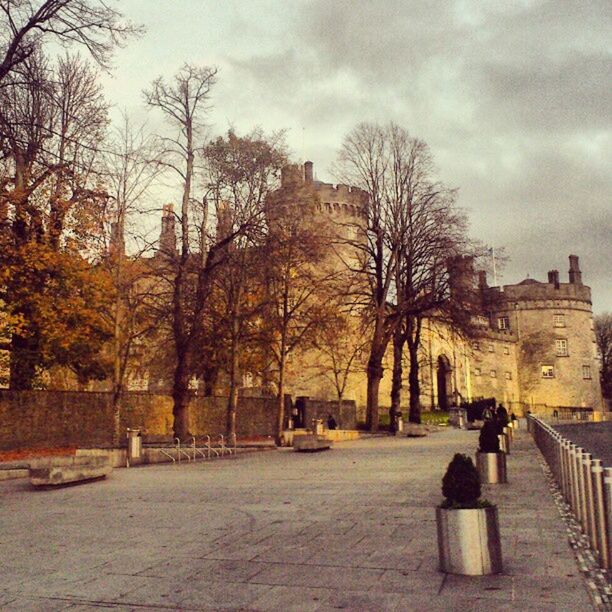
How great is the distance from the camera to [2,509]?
10.9 metres

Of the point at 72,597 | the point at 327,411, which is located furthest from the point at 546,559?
the point at 327,411

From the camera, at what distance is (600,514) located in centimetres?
606

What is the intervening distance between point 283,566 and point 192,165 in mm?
20733

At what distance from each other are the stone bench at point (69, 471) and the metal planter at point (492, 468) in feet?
26.7

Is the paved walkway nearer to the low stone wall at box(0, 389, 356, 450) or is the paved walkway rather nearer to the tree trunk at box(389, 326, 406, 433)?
the low stone wall at box(0, 389, 356, 450)

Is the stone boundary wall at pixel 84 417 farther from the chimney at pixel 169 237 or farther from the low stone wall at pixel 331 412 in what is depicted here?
the chimney at pixel 169 237

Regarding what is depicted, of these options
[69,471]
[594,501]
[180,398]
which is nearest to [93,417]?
[180,398]

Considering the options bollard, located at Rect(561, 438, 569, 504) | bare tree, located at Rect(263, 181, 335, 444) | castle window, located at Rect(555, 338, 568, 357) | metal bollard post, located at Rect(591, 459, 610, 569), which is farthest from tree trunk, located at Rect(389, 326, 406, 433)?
castle window, located at Rect(555, 338, 568, 357)

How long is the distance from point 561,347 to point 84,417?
213ft

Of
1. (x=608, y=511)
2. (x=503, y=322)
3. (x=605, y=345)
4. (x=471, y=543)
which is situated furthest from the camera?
(x=605, y=345)

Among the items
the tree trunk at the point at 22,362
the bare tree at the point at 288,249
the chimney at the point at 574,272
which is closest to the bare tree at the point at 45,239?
the tree trunk at the point at 22,362

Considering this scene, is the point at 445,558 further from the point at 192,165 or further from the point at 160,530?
the point at 192,165

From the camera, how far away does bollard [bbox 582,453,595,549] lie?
6645 millimetres

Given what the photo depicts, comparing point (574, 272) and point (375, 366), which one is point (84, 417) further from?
point (574, 272)
